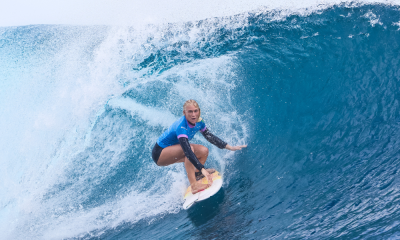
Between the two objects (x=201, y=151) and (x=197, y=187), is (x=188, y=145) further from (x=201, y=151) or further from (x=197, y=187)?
A: (x=197, y=187)

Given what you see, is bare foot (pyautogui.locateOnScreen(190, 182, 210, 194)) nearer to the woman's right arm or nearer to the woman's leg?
the woman's leg

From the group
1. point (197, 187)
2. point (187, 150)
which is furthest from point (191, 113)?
point (197, 187)

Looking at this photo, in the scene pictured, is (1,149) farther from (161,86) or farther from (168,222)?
(168,222)

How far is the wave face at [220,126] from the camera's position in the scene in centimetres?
319

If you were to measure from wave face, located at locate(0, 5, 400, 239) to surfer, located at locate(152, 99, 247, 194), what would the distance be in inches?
19.6

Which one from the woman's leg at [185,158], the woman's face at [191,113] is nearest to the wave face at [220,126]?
the woman's leg at [185,158]

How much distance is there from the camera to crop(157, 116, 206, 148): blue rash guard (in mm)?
3244

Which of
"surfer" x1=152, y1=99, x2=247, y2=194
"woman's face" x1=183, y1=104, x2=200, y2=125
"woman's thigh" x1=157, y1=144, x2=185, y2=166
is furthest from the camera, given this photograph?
"woman's thigh" x1=157, y1=144, x2=185, y2=166

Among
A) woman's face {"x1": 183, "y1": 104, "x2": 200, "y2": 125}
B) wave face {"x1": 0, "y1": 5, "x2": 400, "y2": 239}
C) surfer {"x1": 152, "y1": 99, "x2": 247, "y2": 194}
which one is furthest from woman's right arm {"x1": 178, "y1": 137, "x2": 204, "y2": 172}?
wave face {"x1": 0, "y1": 5, "x2": 400, "y2": 239}

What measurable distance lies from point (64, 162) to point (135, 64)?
238 centimetres

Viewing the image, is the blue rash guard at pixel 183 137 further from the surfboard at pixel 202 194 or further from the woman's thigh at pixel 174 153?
the surfboard at pixel 202 194

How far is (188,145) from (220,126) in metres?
1.61

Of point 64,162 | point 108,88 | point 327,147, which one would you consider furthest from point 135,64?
point 327,147

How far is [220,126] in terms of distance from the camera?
4770 mm
